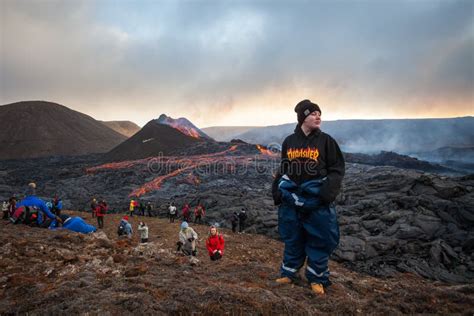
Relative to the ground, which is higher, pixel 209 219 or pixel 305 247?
pixel 305 247

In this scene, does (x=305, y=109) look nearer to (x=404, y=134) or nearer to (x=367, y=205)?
(x=367, y=205)

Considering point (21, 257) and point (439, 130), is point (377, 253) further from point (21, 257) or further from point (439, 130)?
point (439, 130)

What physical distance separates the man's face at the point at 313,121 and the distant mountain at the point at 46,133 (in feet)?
294

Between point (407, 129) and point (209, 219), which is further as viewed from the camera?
point (407, 129)

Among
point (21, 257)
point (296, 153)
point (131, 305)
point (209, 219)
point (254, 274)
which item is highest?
point (296, 153)

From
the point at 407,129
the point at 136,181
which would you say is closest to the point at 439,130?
the point at 407,129

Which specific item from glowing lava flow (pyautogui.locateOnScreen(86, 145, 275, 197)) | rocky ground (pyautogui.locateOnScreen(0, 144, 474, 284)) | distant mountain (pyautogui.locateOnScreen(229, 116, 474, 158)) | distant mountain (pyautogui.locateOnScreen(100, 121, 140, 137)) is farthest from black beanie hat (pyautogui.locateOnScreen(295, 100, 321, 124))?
distant mountain (pyautogui.locateOnScreen(100, 121, 140, 137))

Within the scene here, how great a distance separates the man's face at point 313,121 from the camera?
4301 millimetres

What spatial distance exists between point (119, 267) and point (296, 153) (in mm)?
3828

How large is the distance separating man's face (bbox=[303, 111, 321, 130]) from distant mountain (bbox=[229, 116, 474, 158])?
3238 inches

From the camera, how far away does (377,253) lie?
13852mm

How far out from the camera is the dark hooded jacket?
4086mm

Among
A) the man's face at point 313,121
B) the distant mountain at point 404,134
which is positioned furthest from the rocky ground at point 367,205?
the distant mountain at point 404,134

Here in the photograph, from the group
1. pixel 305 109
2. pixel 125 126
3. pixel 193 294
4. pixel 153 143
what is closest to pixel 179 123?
pixel 153 143
